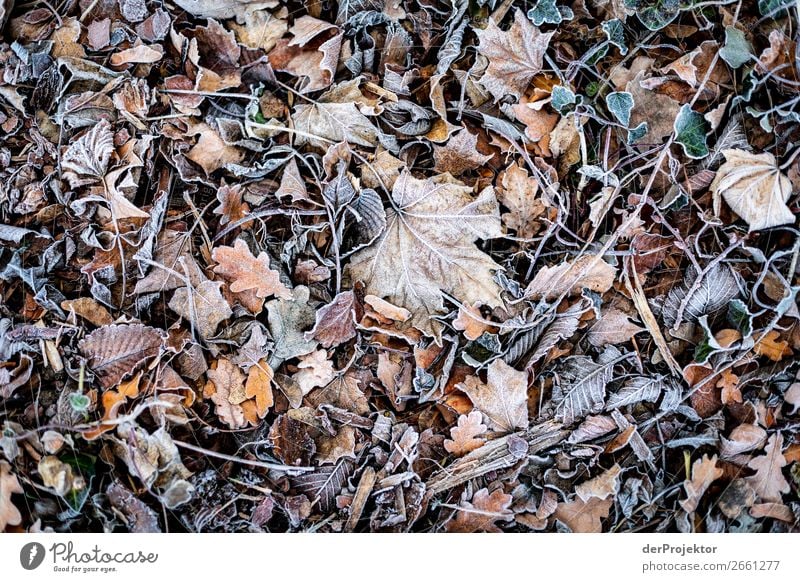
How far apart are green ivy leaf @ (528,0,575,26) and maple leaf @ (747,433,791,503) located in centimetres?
146

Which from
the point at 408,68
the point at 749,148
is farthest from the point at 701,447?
the point at 408,68

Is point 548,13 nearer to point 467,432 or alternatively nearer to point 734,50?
point 734,50

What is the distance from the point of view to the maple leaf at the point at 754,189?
5.60ft

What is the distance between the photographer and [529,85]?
69.4 inches

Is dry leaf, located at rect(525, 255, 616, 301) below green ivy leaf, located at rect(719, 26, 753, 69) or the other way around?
below

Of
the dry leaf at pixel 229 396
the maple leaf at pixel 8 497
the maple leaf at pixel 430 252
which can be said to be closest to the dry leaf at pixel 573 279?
the maple leaf at pixel 430 252

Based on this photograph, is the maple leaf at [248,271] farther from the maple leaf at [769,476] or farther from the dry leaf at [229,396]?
the maple leaf at [769,476]

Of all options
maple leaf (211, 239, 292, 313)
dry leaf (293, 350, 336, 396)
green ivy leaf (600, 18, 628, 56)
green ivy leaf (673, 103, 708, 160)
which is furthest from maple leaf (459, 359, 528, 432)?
green ivy leaf (600, 18, 628, 56)

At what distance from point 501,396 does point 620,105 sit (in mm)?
959

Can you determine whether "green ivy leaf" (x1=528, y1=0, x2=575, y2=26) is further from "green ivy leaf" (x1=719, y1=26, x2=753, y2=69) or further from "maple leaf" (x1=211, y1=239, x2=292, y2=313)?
"maple leaf" (x1=211, y1=239, x2=292, y2=313)

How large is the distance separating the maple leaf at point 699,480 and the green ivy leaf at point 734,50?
1.21 meters

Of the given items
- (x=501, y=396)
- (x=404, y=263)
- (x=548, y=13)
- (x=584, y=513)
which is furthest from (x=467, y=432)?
(x=548, y=13)

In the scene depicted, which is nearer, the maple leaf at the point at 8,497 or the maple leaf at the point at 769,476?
the maple leaf at the point at 8,497

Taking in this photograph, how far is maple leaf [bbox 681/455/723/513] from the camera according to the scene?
1.68 meters
